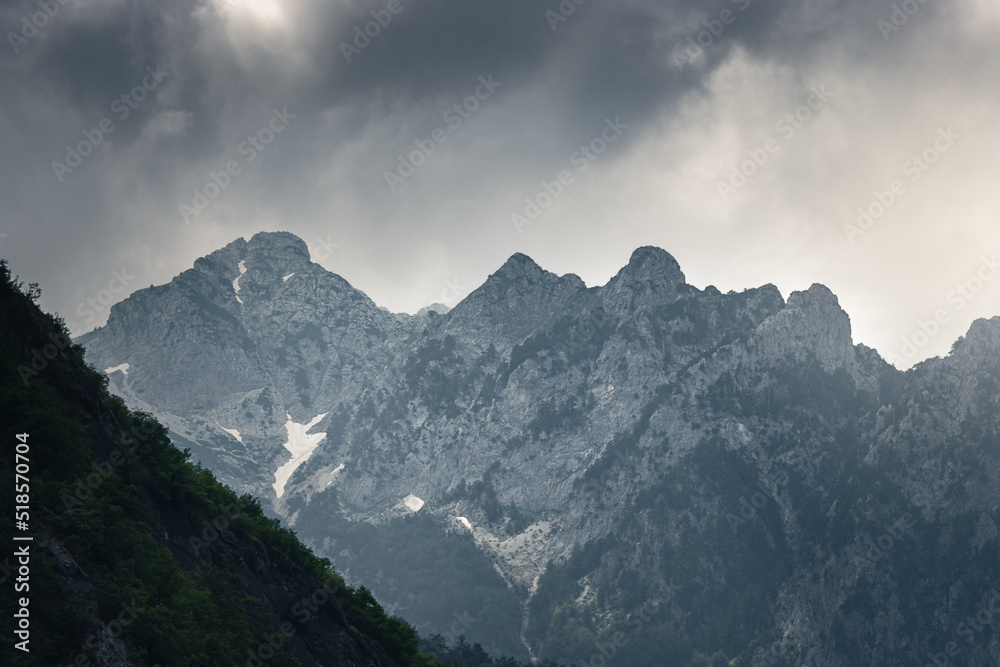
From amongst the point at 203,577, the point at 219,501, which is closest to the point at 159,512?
the point at 203,577

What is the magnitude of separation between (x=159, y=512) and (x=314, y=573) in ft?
87.2

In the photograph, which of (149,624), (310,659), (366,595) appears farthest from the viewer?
(366,595)

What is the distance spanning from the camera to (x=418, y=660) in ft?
319

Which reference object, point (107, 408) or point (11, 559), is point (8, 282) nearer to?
point (107, 408)

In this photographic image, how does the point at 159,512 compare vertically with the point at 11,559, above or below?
above

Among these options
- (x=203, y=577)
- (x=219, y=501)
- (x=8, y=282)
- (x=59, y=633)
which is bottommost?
(x=59, y=633)

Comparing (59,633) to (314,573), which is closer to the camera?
(59,633)

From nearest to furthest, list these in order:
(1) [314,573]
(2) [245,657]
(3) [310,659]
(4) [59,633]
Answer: (4) [59,633] < (2) [245,657] < (3) [310,659] < (1) [314,573]

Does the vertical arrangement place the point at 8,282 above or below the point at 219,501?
above

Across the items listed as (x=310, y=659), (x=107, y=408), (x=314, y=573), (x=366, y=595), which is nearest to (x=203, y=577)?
(x=310, y=659)

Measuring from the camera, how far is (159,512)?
7244 centimetres

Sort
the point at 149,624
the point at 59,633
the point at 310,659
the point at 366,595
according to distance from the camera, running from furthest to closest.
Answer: the point at 366,595
the point at 310,659
the point at 149,624
the point at 59,633

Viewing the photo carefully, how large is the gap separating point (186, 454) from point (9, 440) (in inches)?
1258

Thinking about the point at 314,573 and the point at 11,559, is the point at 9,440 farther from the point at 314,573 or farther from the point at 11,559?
the point at 314,573
